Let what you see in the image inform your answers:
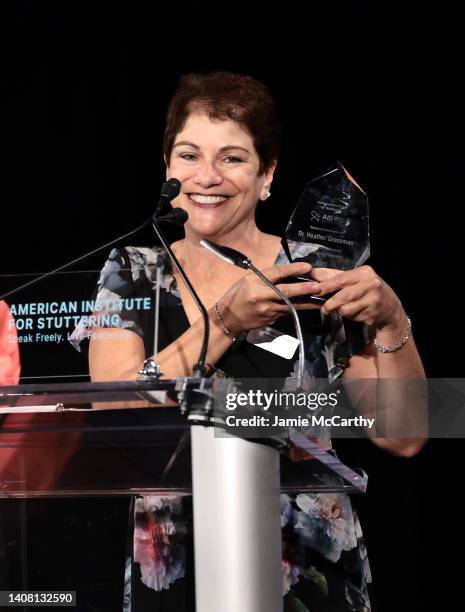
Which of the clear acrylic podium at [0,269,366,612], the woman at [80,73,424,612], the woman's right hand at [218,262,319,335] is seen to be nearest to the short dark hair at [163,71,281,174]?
the woman at [80,73,424,612]

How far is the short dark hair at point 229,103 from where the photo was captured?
6.21 ft

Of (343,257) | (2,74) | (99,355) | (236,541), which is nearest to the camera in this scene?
(236,541)

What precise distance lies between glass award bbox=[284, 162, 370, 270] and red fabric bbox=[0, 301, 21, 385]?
20.3 inches

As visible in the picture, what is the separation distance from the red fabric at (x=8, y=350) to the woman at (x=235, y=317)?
0.11m

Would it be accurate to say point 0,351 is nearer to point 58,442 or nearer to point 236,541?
point 58,442

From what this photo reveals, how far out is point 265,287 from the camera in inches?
59.4

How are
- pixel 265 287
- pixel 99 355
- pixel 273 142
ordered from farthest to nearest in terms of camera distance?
pixel 273 142 < pixel 265 287 < pixel 99 355

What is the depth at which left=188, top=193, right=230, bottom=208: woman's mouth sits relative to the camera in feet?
6.27

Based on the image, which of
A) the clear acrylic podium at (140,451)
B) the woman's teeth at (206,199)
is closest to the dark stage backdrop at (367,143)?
the woman's teeth at (206,199)

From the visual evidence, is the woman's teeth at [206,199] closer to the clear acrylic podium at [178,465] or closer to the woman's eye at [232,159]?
the woman's eye at [232,159]

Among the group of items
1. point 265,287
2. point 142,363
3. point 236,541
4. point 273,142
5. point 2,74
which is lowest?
point 236,541

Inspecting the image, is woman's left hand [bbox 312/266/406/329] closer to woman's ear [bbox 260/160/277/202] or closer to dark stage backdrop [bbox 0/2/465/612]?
woman's ear [bbox 260/160/277/202]

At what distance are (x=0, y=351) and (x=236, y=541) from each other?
0.47 m

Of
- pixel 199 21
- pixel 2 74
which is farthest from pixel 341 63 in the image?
pixel 2 74
